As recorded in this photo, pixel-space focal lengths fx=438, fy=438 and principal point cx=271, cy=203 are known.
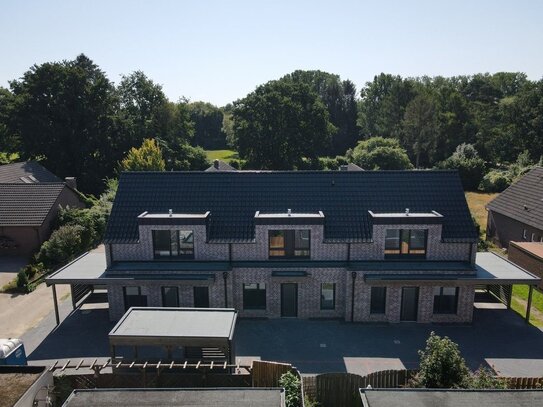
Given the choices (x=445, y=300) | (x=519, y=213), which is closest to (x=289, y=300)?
(x=445, y=300)

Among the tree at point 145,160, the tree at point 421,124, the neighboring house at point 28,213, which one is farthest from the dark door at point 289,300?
the tree at point 421,124

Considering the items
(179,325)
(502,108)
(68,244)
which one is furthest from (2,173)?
(502,108)

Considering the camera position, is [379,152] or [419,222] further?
[379,152]

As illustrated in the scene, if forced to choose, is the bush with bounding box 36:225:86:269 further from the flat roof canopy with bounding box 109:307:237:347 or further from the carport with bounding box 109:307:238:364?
the carport with bounding box 109:307:238:364

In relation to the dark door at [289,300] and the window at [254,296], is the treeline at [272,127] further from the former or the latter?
the dark door at [289,300]

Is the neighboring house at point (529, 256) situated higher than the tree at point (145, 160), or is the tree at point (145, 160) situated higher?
the tree at point (145, 160)

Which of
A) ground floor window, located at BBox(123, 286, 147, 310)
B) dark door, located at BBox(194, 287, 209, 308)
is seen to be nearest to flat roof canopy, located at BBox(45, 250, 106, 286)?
ground floor window, located at BBox(123, 286, 147, 310)

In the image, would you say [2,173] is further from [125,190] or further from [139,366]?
[139,366]
